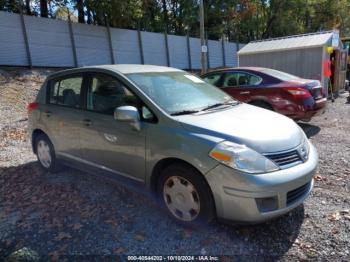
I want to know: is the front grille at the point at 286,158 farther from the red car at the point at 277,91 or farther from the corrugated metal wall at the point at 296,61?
the corrugated metal wall at the point at 296,61

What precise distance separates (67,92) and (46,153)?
1.10 m

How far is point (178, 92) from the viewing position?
12.8 feet

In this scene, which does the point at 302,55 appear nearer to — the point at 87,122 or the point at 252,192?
the point at 87,122

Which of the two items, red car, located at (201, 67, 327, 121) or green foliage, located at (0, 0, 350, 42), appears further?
green foliage, located at (0, 0, 350, 42)

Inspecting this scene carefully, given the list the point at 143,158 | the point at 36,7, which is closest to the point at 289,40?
the point at 143,158

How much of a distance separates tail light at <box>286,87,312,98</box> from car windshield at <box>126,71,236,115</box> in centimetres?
307

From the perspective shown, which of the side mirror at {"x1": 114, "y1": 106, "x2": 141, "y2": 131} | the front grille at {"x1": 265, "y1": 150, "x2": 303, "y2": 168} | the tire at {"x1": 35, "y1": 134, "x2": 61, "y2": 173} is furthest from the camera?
the tire at {"x1": 35, "y1": 134, "x2": 61, "y2": 173}

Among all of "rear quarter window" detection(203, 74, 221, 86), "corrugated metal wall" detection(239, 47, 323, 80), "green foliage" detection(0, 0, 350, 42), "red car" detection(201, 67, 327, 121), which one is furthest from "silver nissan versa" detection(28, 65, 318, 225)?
"green foliage" detection(0, 0, 350, 42)

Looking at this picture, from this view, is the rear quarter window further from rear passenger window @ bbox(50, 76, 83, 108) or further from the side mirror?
the side mirror

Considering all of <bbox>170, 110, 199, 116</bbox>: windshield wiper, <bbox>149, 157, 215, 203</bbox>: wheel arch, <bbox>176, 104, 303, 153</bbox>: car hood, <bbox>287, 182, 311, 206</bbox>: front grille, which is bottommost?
<bbox>287, 182, 311, 206</bbox>: front grille

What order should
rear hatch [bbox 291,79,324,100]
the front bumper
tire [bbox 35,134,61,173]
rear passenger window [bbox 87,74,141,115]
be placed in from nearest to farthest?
1. the front bumper
2. rear passenger window [bbox 87,74,141,115]
3. tire [bbox 35,134,61,173]
4. rear hatch [bbox 291,79,324,100]

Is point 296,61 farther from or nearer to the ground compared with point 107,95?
nearer to the ground

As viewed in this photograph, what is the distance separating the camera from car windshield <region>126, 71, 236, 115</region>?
3613 millimetres

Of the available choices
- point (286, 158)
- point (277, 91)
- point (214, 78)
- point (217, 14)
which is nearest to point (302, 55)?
point (214, 78)
